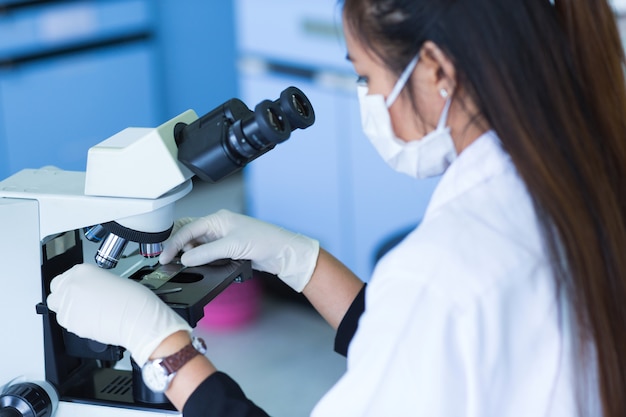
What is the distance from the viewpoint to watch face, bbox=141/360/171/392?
1.12 metres

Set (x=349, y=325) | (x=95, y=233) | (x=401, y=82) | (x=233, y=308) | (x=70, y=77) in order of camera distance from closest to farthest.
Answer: (x=401, y=82), (x=95, y=233), (x=349, y=325), (x=233, y=308), (x=70, y=77)

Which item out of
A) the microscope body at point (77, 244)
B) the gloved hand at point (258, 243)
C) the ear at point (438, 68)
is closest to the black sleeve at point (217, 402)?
the microscope body at point (77, 244)

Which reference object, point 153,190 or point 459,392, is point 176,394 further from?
point 459,392

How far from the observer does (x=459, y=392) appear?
0.98 metres

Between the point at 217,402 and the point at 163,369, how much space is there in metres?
0.08

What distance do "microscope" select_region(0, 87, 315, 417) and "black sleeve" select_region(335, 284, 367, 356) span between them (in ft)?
0.64

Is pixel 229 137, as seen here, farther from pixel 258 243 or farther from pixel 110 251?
pixel 258 243

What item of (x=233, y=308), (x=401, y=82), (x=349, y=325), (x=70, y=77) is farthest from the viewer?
(x=70, y=77)

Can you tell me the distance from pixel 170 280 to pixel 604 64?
65 cm

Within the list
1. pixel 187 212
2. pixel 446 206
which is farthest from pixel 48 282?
pixel 187 212

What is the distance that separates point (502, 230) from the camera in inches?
39.1

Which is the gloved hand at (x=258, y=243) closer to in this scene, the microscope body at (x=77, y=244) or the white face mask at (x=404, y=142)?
the microscope body at (x=77, y=244)

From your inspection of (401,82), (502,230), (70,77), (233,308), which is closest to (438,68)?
(401,82)

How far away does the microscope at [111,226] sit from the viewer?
1.12 m
